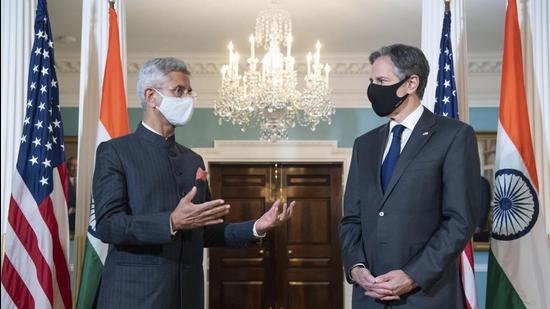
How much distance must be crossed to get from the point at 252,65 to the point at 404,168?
9.36 ft

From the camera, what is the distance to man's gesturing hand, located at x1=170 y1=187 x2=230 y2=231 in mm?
1612

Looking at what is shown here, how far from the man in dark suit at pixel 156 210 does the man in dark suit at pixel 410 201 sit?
1.08 feet

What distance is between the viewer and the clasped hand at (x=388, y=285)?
5.61 feet

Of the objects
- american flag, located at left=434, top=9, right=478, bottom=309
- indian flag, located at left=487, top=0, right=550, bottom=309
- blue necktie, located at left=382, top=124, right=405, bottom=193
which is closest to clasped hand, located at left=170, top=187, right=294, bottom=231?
blue necktie, located at left=382, top=124, right=405, bottom=193

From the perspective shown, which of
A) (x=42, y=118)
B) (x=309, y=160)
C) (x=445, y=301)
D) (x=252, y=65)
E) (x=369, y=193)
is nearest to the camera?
(x=445, y=301)

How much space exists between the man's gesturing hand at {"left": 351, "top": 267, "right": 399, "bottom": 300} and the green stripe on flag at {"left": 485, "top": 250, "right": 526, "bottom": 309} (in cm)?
148

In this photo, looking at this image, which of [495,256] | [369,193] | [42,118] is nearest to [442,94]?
[495,256]

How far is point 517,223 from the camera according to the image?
2.97 meters

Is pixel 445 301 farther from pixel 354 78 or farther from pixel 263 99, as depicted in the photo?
pixel 354 78

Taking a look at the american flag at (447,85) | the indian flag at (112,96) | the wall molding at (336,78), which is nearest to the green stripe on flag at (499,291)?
the american flag at (447,85)

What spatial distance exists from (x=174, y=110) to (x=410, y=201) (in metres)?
0.87

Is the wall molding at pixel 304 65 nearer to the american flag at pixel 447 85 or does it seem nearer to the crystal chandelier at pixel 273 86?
the crystal chandelier at pixel 273 86

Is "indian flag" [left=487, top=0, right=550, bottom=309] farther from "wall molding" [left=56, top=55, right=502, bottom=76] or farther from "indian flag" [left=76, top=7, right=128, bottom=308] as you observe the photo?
"wall molding" [left=56, top=55, right=502, bottom=76]

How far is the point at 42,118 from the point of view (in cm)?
279
